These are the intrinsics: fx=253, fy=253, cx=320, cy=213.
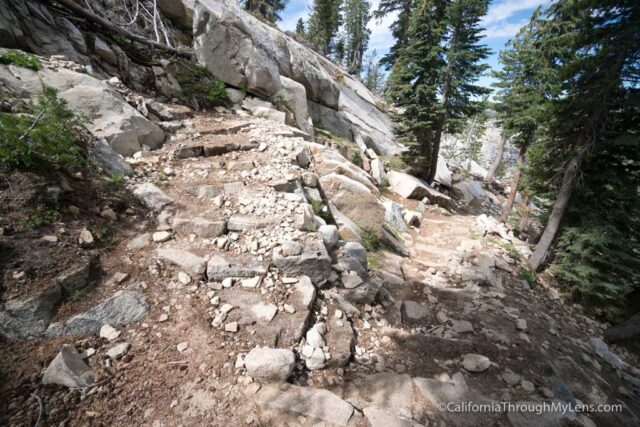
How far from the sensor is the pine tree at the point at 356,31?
117ft

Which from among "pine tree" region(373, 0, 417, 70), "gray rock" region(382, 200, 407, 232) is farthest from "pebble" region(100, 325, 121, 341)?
"pine tree" region(373, 0, 417, 70)

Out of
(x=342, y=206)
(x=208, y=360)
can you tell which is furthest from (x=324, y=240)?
(x=208, y=360)

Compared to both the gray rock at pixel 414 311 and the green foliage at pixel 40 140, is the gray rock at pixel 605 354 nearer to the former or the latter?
the gray rock at pixel 414 311

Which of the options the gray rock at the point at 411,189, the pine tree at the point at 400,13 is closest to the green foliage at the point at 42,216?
the gray rock at the point at 411,189

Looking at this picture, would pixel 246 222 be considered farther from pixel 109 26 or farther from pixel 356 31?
pixel 356 31

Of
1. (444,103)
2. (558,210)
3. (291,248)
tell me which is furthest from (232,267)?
(444,103)

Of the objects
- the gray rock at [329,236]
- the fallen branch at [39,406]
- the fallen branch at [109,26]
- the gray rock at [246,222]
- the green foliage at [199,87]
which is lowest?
the fallen branch at [39,406]

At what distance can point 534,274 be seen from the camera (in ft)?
29.1

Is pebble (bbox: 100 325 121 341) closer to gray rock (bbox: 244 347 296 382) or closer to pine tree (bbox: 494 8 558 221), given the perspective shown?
gray rock (bbox: 244 347 296 382)

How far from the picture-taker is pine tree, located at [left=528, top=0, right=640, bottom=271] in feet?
23.6

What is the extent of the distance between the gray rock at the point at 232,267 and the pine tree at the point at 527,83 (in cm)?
1352

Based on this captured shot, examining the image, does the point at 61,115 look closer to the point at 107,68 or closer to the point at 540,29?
the point at 107,68

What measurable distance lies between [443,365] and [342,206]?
14.3 ft

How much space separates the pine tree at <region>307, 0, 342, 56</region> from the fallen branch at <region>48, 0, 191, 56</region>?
95.5 ft
